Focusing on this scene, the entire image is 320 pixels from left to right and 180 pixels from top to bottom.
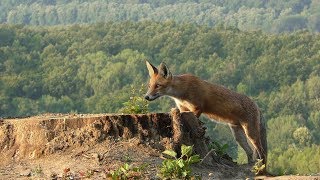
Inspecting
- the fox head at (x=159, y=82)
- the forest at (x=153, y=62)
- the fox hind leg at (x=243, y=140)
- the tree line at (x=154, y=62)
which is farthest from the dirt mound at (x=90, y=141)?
the forest at (x=153, y=62)

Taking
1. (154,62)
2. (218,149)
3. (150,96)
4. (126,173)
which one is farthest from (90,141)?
(154,62)

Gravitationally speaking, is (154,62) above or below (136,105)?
below

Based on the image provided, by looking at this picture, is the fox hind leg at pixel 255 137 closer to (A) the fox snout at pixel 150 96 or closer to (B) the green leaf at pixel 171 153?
(A) the fox snout at pixel 150 96

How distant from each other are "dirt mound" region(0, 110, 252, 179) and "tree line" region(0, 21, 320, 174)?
66.2 m

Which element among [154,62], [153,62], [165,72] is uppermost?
[165,72]

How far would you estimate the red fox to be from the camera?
59.7 ft

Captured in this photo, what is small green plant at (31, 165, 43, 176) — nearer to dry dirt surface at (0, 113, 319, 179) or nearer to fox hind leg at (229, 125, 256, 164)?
dry dirt surface at (0, 113, 319, 179)

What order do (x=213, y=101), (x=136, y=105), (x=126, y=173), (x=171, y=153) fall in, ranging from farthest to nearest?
(x=213, y=101) < (x=136, y=105) < (x=171, y=153) < (x=126, y=173)

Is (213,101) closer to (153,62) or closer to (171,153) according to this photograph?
(171,153)

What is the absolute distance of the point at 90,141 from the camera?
52.8ft

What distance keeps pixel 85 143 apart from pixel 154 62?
358 ft

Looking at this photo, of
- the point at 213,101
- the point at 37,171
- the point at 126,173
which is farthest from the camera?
the point at 213,101

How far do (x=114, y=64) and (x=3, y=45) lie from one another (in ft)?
46.2

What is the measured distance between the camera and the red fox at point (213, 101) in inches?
717
